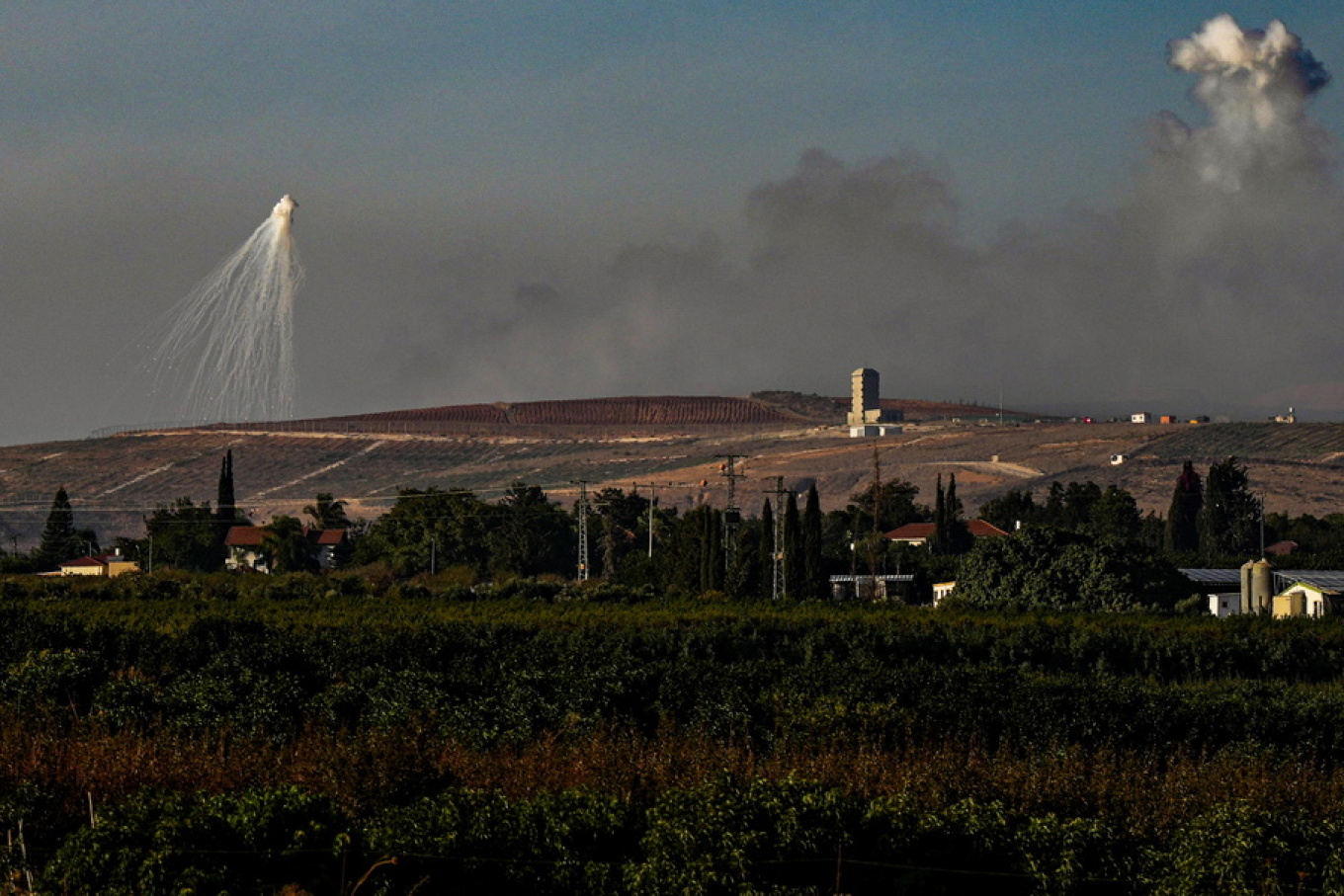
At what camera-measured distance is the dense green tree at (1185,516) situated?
4390 inches

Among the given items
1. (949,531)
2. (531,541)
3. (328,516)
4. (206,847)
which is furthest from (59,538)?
(206,847)

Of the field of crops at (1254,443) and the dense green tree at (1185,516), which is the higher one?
the field of crops at (1254,443)

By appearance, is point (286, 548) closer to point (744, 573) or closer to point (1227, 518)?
point (744, 573)

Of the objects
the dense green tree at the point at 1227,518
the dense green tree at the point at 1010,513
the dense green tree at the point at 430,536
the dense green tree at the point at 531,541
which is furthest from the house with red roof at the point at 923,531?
the dense green tree at the point at 430,536

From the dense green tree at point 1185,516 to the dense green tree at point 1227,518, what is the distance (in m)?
1.62

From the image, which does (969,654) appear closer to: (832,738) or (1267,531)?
(832,738)

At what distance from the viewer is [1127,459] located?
17850 centimetres

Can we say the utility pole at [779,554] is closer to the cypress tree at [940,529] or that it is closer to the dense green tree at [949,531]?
the cypress tree at [940,529]

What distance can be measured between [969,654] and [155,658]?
21937 millimetres

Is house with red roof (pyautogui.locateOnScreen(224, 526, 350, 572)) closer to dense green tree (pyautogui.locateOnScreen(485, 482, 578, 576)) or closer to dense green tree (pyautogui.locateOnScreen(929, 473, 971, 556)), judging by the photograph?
dense green tree (pyautogui.locateOnScreen(485, 482, 578, 576))

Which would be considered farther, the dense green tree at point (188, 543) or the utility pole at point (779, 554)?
the dense green tree at point (188, 543)

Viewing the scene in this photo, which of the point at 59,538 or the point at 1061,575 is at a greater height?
the point at 1061,575

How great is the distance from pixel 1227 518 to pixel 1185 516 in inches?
141

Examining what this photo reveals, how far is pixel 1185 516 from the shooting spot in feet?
385
